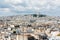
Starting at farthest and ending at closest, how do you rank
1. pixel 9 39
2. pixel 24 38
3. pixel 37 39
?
pixel 9 39, pixel 37 39, pixel 24 38

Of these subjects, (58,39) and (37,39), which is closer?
(58,39)

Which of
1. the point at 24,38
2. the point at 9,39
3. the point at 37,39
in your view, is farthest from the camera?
the point at 9,39

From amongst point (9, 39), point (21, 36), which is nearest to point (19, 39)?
point (21, 36)

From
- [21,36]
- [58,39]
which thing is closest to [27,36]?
[21,36]

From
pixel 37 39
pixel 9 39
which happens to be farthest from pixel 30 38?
pixel 9 39

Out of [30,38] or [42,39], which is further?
[42,39]

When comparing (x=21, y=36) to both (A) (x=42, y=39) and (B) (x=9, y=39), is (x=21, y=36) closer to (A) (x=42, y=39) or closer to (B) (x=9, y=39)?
(A) (x=42, y=39)

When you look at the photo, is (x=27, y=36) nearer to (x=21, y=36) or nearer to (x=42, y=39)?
(x=21, y=36)
